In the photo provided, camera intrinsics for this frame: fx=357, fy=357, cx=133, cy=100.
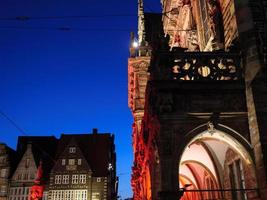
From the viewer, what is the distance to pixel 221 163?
11.3 m

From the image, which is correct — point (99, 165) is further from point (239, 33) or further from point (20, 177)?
point (239, 33)

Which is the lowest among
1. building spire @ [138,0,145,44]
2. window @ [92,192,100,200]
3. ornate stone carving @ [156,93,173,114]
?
ornate stone carving @ [156,93,173,114]

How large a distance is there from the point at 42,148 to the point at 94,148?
8.18 meters

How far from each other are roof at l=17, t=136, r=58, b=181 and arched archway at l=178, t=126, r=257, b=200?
37.4 m

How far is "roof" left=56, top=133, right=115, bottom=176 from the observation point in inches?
1827

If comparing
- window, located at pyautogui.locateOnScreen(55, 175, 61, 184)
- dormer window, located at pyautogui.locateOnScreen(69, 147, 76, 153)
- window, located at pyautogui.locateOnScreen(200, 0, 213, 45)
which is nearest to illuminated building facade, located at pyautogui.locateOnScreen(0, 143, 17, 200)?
window, located at pyautogui.locateOnScreen(55, 175, 61, 184)

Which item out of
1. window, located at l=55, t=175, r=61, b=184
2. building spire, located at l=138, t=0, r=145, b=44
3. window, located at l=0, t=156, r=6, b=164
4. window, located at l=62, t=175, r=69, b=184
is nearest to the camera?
building spire, located at l=138, t=0, r=145, b=44

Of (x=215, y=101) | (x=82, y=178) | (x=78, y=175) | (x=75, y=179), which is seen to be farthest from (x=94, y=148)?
(x=215, y=101)

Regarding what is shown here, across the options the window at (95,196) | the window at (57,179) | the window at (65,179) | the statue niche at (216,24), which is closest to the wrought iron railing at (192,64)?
the statue niche at (216,24)

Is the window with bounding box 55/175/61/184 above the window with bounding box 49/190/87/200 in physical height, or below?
above

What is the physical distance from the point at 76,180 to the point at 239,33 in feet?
129

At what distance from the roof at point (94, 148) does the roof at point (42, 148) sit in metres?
1.75

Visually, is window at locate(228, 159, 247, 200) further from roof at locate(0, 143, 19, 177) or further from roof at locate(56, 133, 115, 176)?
roof at locate(0, 143, 19, 177)

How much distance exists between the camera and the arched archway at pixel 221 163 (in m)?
8.01
